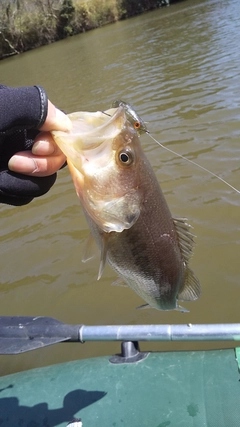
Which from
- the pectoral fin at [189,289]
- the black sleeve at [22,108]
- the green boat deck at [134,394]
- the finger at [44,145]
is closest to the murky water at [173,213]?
the green boat deck at [134,394]

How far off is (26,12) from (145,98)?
110 ft

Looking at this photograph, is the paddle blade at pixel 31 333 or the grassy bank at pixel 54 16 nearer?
the paddle blade at pixel 31 333

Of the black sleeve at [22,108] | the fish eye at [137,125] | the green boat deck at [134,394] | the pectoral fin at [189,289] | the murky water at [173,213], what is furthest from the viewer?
the murky water at [173,213]

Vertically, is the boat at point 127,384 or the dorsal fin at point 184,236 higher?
the dorsal fin at point 184,236

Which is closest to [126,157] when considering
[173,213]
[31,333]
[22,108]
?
[22,108]

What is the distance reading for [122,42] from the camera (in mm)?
22047

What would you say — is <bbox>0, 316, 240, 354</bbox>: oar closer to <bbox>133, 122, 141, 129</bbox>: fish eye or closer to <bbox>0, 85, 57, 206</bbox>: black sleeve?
<bbox>0, 85, 57, 206</bbox>: black sleeve

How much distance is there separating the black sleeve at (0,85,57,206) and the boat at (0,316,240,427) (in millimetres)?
1190

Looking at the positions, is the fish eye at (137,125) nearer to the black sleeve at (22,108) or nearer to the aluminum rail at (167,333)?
the black sleeve at (22,108)

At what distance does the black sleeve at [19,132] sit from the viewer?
4.77 feet

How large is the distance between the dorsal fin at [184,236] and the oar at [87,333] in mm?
758

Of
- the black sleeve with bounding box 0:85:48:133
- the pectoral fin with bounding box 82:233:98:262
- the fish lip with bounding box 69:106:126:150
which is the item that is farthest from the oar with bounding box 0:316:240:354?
the black sleeve with bounding box 0:85:48:133

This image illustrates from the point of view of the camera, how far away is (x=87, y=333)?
8.36 feet

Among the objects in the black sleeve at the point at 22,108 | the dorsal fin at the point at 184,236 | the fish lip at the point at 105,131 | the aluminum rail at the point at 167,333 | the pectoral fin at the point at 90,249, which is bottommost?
the aluminum rail at the point at 167,333
